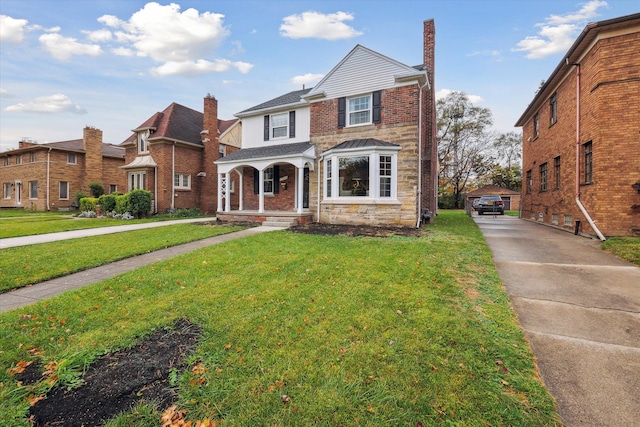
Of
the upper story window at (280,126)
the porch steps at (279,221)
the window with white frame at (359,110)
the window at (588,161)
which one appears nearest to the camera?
the window at (588,161)

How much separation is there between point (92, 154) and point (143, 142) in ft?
30.9

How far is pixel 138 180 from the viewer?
19891 millimetres

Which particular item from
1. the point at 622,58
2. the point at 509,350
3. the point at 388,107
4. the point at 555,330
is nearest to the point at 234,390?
the point at 509,350

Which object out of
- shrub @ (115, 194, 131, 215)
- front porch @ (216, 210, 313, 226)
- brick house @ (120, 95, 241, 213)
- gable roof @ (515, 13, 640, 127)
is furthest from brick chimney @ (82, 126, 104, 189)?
gable roof @ (515, 13, 640, 127)

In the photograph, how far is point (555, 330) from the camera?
3.25 meters

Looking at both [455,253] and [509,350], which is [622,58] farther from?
[509,350]

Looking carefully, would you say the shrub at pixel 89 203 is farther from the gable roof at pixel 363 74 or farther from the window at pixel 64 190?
the gable roof at pixel 363 74

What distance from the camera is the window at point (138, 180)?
19578 mm

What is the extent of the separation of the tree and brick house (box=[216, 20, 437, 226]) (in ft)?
87.7

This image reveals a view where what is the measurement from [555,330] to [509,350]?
0.98m

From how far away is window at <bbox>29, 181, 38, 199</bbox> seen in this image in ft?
83.1

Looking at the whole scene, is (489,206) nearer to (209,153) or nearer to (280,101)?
(280,101)

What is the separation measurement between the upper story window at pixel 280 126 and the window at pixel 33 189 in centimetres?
2440

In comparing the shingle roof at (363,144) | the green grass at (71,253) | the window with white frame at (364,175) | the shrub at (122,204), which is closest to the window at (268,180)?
the window with white frame at (364,175)
